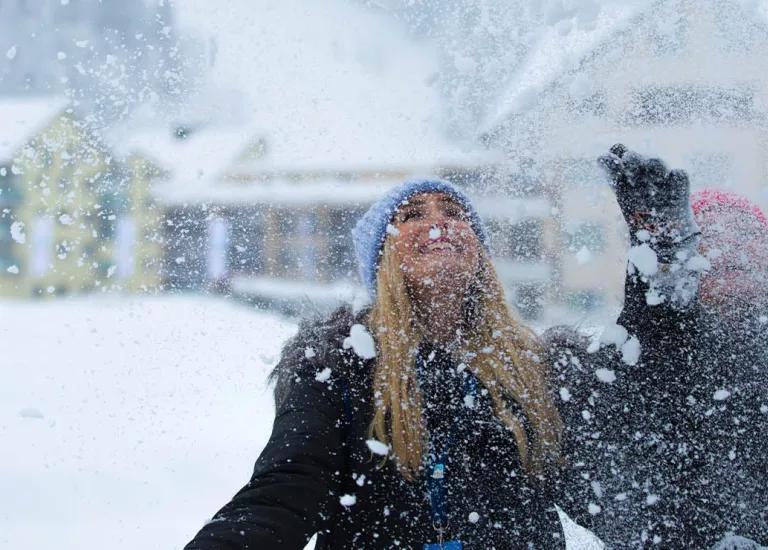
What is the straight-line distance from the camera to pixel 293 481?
111cm

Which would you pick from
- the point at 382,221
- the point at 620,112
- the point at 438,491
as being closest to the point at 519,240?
the point at 620,112

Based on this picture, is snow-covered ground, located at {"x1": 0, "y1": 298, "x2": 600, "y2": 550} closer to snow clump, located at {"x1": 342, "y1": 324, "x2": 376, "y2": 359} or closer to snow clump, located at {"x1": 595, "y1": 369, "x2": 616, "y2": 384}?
snow clump, located at {"x1": 342, "y1": 324, "x2": 376, "y2": 359}

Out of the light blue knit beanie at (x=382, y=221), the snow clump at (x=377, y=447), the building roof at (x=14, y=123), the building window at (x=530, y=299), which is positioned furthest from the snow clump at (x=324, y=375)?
the building roof at (x=14, y=123)

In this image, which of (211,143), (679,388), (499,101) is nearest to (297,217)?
(211,143)

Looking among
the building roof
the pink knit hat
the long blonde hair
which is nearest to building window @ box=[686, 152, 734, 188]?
the pink knit hat

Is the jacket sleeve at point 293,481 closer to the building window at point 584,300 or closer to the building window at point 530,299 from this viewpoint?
the building window at point 530,299

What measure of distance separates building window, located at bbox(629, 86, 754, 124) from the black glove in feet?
4.01

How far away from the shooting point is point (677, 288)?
1273 millimetres

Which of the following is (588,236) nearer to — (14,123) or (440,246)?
(440,246)

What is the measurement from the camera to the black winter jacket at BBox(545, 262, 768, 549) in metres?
1.31

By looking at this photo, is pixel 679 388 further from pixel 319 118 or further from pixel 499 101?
pixel 319 118

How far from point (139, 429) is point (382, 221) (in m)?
3.12

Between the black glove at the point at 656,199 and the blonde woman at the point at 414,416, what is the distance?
0.99ft

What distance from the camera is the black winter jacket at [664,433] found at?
4.31 feet
